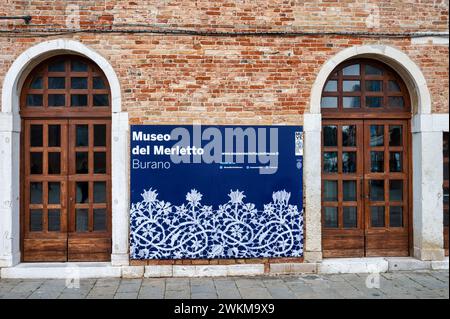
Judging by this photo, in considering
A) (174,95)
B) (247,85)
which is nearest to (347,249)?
(247,85)

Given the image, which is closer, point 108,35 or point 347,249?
point 108,35

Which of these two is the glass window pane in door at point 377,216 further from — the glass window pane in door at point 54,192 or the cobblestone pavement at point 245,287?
the glass window pane in door at point 54,192

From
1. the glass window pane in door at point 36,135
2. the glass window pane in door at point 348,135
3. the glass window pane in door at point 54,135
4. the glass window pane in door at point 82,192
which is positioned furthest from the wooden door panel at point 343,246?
the glass window pane in door at point 36,135

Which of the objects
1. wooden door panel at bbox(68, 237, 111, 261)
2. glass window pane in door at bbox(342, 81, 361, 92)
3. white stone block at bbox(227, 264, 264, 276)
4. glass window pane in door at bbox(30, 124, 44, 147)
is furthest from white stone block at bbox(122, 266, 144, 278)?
glass window pane in door at bbox(342, 81, 361, 92)

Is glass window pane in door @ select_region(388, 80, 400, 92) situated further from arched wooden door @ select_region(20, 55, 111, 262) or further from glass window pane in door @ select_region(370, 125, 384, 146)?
arched wooden door @ select_region(20, 55, 111, 262)

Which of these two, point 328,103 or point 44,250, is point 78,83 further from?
point 328,103

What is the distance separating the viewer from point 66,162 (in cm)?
747

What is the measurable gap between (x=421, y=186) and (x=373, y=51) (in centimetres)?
237

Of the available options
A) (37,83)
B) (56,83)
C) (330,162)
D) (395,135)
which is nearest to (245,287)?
(330,162)

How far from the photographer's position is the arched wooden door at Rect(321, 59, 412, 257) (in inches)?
307

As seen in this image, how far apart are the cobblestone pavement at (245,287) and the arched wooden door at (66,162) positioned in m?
0.66

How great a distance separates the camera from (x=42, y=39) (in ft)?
23.8

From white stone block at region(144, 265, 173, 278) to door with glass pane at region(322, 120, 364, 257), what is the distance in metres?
2.64

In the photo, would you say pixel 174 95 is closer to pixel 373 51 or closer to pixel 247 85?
pixel 247 85
